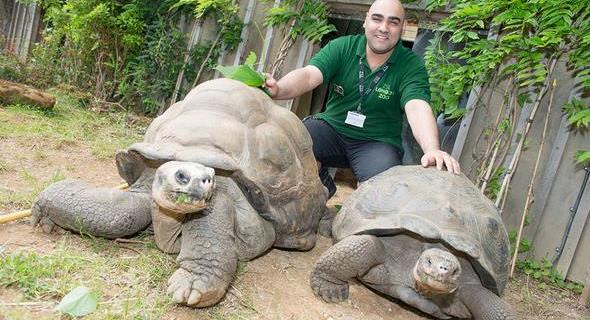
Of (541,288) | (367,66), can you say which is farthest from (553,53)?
(541,288)

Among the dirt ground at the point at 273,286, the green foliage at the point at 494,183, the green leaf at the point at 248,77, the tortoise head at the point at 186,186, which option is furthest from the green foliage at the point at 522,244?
the tortoise head at the point at 186,186

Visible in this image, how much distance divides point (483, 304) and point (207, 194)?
149 cm

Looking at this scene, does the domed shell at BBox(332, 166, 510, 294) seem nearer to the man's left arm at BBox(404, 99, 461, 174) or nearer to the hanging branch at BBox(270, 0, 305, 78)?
the man's left arm at BBox(404, 99, 461, 174)

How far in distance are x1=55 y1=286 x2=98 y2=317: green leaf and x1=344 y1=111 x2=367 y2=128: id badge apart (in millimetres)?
2805

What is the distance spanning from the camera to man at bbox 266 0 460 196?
158 inches

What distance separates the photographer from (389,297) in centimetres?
290

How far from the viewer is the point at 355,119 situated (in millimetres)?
4262

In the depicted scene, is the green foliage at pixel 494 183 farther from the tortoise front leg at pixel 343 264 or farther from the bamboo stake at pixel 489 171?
the tortoise front leg at pixel 343 264

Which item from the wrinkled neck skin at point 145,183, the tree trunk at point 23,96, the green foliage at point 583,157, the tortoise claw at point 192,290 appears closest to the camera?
the tortoise claw at point 192,290

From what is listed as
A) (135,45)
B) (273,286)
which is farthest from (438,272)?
(135,45)

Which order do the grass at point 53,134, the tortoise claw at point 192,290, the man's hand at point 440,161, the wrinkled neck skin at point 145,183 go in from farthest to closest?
the grass at point 53,134, the man's hand at point 440,161, the wrinkled neck skin at point 145,183, the tortoise claw at point 192,290

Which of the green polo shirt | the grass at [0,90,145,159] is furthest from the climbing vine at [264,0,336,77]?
the grass at [0,90,145,159]

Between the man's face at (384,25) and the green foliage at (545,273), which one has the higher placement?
the man's face at (384,25)

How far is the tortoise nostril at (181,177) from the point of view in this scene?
209 cm
